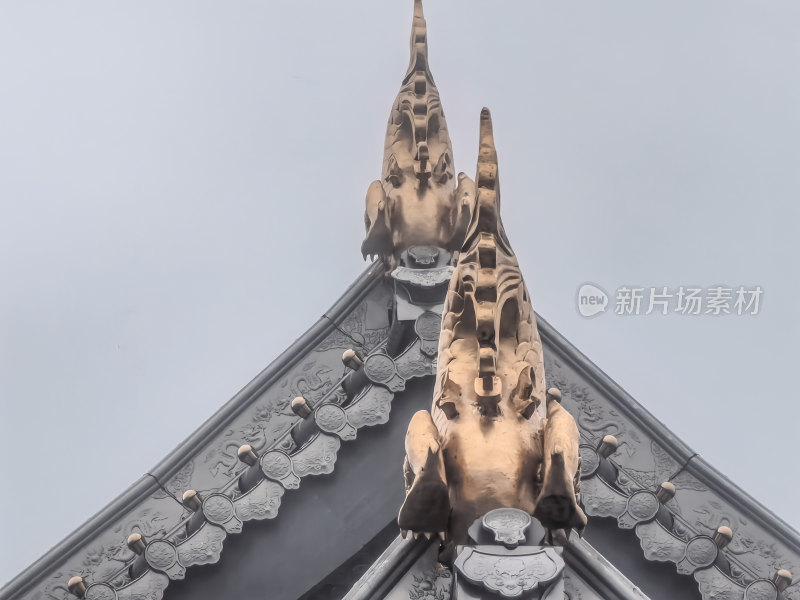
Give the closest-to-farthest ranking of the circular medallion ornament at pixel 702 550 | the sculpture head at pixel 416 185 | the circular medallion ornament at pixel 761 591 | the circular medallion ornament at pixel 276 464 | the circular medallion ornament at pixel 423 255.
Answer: the circular medallion ornament at pixel 761 591, the circular medallion ornament at pixel 702 550, the circular medallion ornament at pixel 276 464, the circular medallion ornament at pixel 423 255, the sculpture head at pixel 416 185

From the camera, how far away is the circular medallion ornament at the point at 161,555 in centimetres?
844

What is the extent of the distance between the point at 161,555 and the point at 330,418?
1079 millimetres

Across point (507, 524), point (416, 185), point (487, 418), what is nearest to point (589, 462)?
point (416, 185)

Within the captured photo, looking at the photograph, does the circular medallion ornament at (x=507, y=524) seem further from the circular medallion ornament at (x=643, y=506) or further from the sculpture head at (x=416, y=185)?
the sculpture head at (x=416, y=185)

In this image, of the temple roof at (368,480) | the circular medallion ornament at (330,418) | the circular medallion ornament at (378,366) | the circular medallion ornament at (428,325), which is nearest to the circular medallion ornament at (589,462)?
the temple roof at (368,480)

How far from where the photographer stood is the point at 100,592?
27.9 feet

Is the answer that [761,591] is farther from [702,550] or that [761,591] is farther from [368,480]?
[368,480]

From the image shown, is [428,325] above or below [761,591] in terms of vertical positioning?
above

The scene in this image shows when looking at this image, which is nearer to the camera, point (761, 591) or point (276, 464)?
point (761, 591)

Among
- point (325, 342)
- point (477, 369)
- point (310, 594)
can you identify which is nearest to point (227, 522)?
point (310, 594)

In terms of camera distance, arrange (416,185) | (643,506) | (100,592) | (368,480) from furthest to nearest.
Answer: (416,185) < (368,480) < (100,592) < (643,506)

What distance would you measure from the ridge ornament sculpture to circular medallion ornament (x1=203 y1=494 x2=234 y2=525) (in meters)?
2.23

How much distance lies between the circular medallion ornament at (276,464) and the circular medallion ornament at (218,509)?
9.8 inches

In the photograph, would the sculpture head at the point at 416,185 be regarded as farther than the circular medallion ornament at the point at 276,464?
Yes
